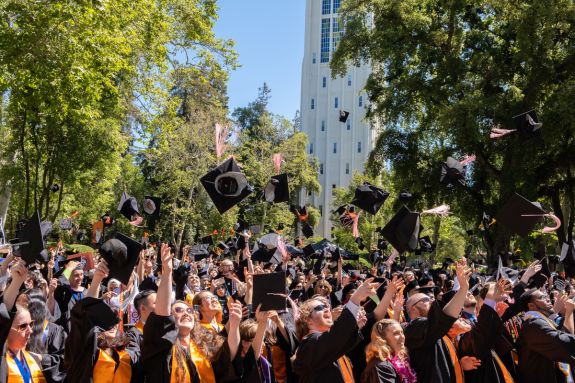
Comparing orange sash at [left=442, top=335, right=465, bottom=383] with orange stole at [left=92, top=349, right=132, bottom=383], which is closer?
orange stole at [left=92, top=349, right=132, bottom=383]

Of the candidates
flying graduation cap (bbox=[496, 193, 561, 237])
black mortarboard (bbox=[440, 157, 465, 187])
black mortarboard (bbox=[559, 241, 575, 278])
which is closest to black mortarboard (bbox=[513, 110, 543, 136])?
black mortarboard (bbox=[440, 157, 465, 187])

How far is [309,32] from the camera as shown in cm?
8169

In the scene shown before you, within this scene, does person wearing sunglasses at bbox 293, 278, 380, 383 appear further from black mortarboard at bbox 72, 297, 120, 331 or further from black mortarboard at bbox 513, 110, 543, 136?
black mortarboard at bbox 513, 110, 543, 136

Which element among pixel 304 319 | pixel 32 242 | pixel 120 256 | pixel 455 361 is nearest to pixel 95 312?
pixel 120 256

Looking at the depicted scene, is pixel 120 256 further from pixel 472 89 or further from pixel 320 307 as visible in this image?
pixel 472 89

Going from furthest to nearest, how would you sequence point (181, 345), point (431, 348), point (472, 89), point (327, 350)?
point (472, 89), point (431, 348), point (181, 345), point (327, 350)

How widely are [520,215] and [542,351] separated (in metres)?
3.27

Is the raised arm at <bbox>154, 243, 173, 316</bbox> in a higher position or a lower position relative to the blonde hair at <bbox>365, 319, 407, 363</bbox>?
higher

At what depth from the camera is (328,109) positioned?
266 ft

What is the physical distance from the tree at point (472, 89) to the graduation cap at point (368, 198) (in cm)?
1158

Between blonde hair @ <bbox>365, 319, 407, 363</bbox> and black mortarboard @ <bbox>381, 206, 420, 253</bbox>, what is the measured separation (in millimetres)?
1975

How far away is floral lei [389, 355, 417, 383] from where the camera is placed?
455 centimetres

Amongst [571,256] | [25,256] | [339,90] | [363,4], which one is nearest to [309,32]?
[339,90]

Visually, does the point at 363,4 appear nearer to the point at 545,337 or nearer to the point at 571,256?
the point at 571,256
